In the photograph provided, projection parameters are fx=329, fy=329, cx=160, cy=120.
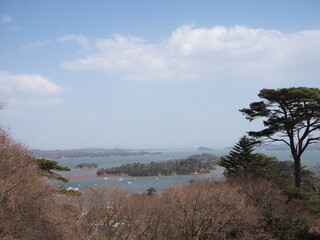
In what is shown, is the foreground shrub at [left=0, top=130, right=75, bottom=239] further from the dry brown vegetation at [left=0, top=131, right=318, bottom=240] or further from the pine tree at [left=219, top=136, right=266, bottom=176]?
the pine tree at [left=219, top=136, right=266, bottom=176]

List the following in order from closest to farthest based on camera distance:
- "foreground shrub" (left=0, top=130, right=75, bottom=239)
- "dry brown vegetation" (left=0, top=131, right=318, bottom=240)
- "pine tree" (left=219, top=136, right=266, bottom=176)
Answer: "foreground shrub" (left=0, top=130, right=75, bottom=239) → "dry brown vegetation" (left=0, top=131, right=318, bottom=240) → "pine tree" (left=219, top=136, right=266, bottom=176)

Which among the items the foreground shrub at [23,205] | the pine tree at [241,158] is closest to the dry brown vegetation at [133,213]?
the foreground shrub at [23,205]

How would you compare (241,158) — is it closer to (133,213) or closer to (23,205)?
(133,213)

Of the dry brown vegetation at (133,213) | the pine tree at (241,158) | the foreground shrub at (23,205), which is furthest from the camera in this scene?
the pine tree at (241,158)

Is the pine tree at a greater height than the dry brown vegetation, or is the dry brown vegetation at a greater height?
the pine tree

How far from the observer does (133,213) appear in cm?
1627

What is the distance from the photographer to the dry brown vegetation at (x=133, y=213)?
13.2 meters

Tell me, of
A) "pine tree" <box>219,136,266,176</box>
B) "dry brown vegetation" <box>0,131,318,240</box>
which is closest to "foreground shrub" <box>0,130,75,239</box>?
"dry brown vegetation" <box>0,131,318,240</box>

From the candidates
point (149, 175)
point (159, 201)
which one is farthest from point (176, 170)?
point (159, 201)

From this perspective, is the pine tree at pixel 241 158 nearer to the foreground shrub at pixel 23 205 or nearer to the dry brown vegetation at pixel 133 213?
the dry brown vegetation at pixel 133 213

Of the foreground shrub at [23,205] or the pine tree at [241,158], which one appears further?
the pine tree at [241,158]

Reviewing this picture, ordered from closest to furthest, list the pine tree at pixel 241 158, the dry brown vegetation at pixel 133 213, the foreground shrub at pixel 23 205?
the foreground shrub at pixel 23 205
the dry brown vegetation at pixel 133 213
the pine tree at pixel 241 158

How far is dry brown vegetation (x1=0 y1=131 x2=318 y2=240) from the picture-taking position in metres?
13.2

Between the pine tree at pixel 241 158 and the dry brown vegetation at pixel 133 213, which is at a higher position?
the pine tree at pixel 241 158
